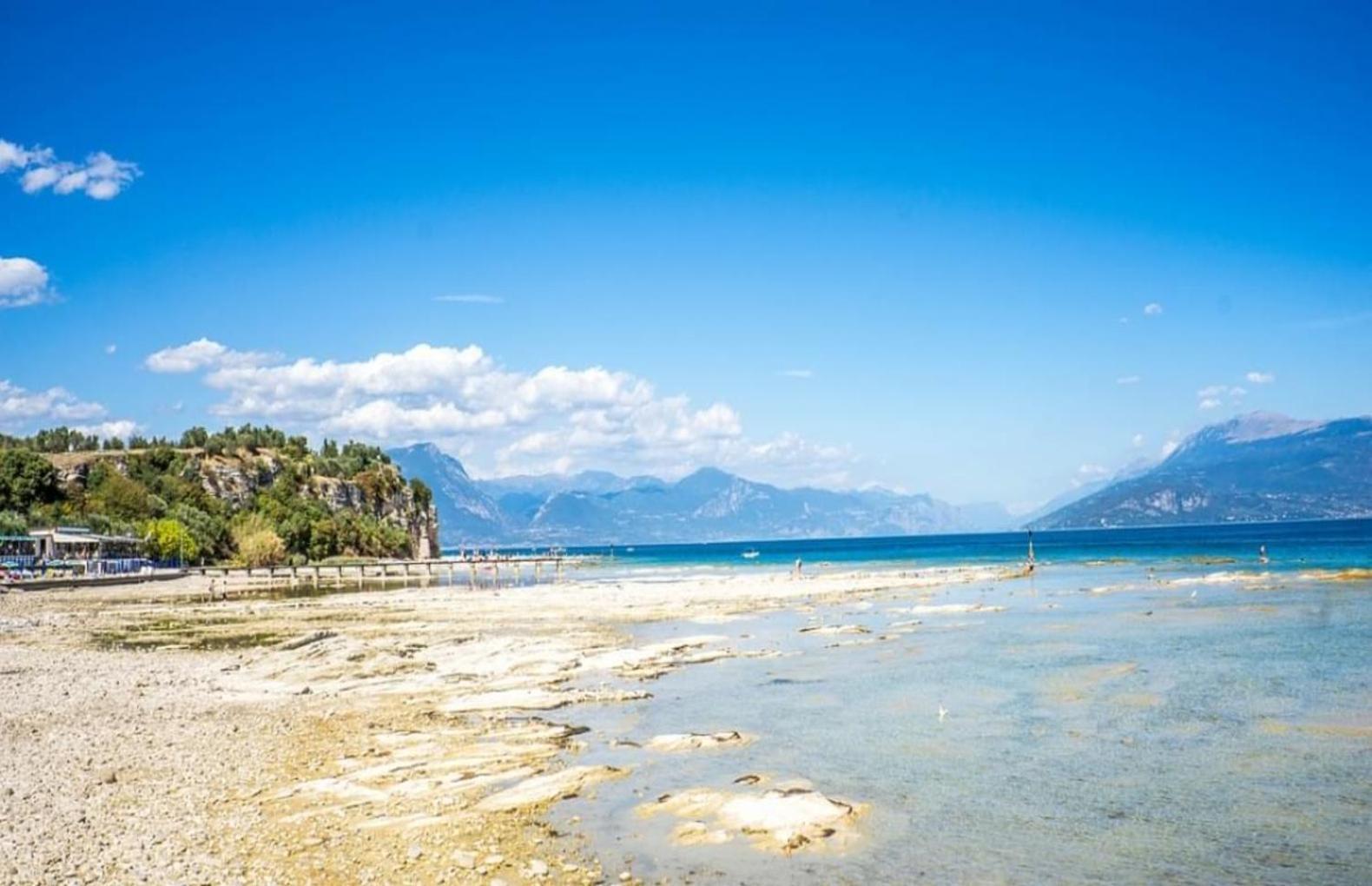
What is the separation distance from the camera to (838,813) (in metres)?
14.9

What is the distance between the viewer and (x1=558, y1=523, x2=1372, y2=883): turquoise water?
43.3 ft

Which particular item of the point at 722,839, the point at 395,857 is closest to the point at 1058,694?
the point at 722,839

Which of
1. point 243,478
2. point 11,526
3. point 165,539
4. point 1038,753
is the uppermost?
point 243,478

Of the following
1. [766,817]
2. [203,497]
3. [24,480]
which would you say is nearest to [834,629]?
[766,817]

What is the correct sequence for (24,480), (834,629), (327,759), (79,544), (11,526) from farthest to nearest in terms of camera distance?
(24,480), (79,544), (11,526), (834,629), (327,759)

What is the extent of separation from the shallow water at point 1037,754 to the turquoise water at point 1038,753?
0.06 metres

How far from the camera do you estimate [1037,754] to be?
1905 cm

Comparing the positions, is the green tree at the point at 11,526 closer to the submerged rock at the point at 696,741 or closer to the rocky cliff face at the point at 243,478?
the rocky cliff face at the point at 243,478

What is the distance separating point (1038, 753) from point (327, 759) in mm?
13819

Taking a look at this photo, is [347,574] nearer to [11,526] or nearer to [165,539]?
[165,539]

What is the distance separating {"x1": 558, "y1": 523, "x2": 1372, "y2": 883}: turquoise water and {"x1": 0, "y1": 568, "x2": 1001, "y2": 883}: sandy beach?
2.93 feet

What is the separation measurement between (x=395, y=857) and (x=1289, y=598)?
54.1m

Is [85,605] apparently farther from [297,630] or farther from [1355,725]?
[1355,725]

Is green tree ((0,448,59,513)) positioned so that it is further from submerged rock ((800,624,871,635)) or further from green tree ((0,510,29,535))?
submerged rock ((800,624,871,635))
